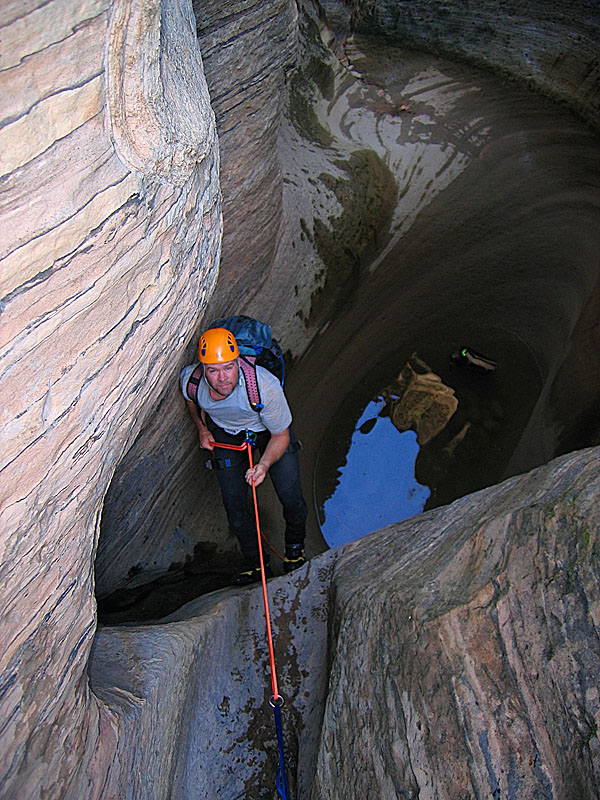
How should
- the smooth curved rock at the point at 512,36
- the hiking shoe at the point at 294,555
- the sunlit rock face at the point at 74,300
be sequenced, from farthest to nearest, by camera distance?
the smooth curved rock at the point at 512,36 < the hiking shoe at the point at 294,555 < the sunlit rock face at the point at 74,300

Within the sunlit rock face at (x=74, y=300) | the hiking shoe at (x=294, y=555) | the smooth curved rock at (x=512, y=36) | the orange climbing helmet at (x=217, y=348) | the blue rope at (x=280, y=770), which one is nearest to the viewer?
the sunlit rock face at (x=74, y=300)

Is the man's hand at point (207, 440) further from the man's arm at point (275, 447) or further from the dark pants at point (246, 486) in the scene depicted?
the man's arm at point (275, 447)

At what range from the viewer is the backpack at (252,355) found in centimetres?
304

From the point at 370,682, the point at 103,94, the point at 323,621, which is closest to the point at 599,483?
the point at 370,682

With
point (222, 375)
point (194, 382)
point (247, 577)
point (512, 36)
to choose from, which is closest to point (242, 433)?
point (194, 382)

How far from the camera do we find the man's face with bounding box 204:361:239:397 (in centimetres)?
288

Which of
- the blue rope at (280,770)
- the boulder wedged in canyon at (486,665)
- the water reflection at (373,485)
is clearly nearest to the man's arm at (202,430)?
the boulder wedged in canyon at (486,665)

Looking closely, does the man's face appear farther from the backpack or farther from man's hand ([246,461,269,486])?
man's hand ([246,461,269,486])

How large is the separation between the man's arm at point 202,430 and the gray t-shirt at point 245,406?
0.15m

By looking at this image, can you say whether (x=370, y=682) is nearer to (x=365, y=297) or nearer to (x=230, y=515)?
(x=230, y=515)

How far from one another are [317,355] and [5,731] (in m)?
3.80

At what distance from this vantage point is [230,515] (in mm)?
3611

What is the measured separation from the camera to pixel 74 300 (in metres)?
1.48

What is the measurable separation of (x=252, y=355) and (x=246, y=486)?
857mm
